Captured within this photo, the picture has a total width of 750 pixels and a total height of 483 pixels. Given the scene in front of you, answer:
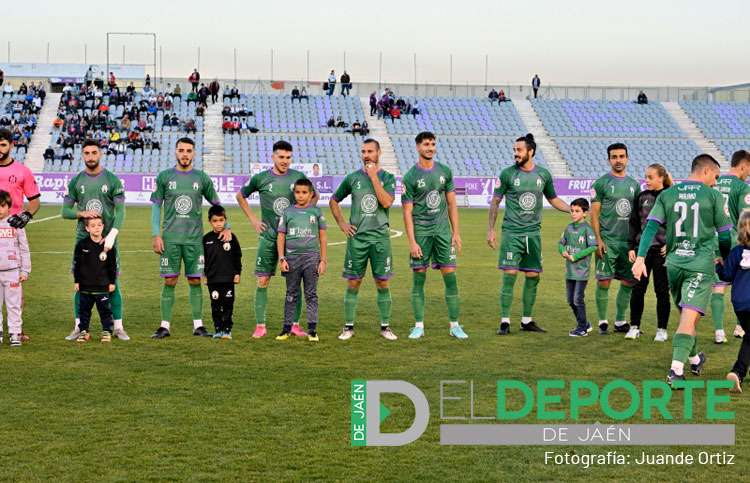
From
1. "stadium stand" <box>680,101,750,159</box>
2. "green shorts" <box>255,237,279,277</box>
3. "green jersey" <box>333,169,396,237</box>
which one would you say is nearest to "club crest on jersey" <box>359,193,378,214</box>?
"green jersey" <box>333,169,396,237</box>

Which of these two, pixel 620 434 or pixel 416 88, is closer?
pixel 620 434

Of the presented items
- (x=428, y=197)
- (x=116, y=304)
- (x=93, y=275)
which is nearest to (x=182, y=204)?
(x=93, y=275)

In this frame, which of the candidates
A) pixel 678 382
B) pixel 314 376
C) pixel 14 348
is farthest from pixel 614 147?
pixel 14 348

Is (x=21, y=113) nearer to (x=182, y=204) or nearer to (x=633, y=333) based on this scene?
(x=182, y=204)

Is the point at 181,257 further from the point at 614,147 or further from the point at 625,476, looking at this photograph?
the point at 625,476

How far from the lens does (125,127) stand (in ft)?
169

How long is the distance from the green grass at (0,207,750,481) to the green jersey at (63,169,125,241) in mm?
1343

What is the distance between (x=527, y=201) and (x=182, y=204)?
402 centimetres

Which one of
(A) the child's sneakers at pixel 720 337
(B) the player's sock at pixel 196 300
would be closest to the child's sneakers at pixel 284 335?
(B) the player's sock at pixel 196 300

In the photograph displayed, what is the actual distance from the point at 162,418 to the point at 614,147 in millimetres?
6477

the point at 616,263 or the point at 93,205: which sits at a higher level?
the point at 93,205

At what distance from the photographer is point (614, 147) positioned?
1137 cm

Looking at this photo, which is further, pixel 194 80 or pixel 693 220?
pixel 194 80

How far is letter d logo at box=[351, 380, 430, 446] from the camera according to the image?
22.3 ft
